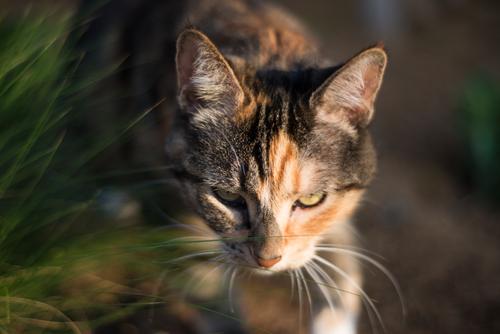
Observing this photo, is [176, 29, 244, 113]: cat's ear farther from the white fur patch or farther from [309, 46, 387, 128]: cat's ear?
the white fur patch

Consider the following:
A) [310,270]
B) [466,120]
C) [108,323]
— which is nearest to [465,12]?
[466,120]

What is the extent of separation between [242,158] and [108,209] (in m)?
0.65

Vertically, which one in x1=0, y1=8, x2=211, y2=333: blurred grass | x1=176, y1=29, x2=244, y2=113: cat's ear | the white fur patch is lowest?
the white fur patch

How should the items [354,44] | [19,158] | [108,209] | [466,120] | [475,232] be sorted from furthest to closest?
[354,44], [466,120], [475,232], [108,209], [19,158]

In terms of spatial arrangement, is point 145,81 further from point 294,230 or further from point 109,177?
point 294,230

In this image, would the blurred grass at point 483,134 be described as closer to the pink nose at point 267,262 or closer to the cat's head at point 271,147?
the cat's head at point 271,147

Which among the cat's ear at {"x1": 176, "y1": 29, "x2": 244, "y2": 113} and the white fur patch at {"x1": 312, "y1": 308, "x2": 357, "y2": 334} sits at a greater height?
the cat's ear at {"x1": 176, "y1": 29, "x2": 244, "y2": 113}

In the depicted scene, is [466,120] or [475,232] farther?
[466,120]

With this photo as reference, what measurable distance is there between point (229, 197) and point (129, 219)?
509mm

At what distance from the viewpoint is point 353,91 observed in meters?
1.66

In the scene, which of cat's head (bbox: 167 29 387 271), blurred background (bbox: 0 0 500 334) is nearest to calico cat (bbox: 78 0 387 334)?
cat's head (bbox: 167 29 387 271)

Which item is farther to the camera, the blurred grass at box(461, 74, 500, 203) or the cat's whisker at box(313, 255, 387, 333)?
the blurred grass at box(461, 74, 500, 203)

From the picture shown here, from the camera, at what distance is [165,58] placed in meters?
2.28

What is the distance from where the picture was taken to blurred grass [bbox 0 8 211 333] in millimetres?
1646
